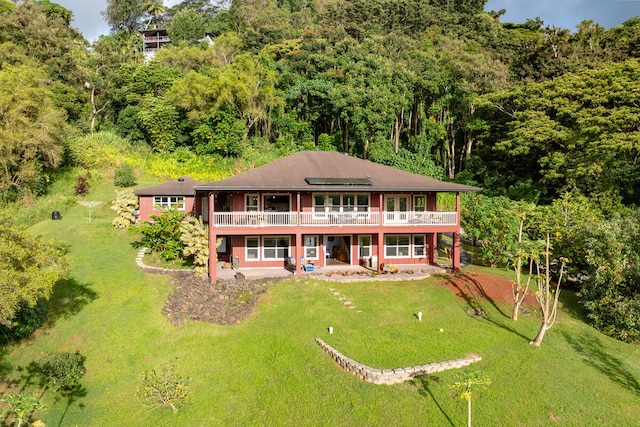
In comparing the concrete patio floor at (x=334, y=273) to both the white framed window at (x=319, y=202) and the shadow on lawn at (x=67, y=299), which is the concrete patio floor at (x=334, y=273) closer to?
the white framed window at (x=319, y=202)

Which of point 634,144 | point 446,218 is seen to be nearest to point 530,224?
point 446,218

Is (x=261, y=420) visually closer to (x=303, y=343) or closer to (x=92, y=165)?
(x=303, y=343)

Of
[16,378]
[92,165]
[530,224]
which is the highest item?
[92,165]

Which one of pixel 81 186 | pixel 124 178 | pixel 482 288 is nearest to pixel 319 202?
pixel 482 288

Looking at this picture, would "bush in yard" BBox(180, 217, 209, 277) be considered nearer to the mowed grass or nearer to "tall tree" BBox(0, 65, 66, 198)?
the mowed grass

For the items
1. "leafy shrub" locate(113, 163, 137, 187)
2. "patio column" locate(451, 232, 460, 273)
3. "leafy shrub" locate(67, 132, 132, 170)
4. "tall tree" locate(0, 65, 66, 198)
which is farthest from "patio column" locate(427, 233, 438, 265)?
"leafy shrub" locate(67, 132, 132, 170)

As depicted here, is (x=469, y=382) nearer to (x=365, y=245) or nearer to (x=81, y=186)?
(x=365, y=245)
